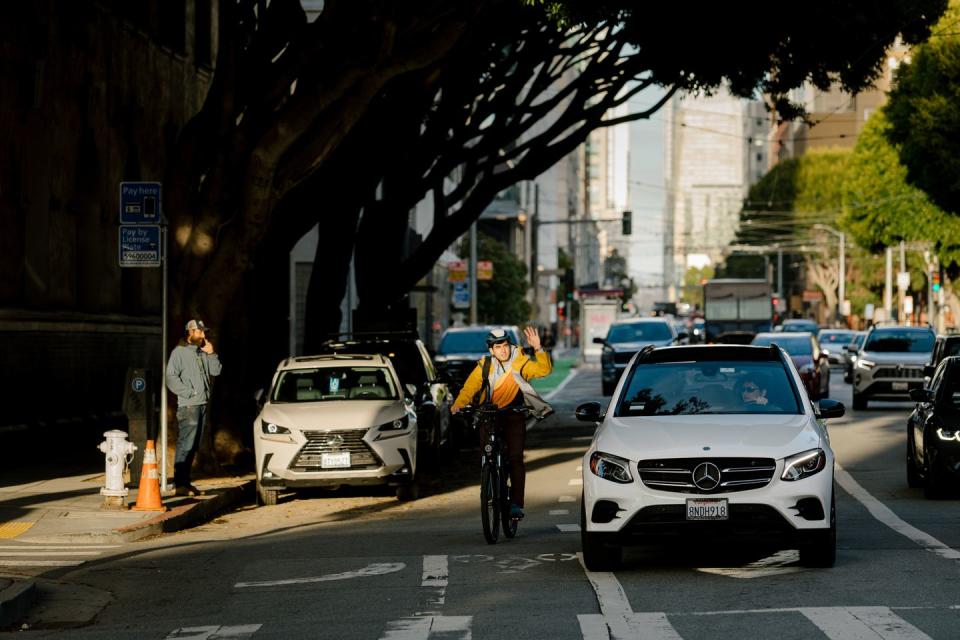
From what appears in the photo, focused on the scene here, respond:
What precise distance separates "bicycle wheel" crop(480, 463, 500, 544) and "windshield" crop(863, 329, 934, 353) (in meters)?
24.2

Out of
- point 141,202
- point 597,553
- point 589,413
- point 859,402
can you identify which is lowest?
point 859,402

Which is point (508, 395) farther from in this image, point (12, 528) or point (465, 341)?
point (465, 341)

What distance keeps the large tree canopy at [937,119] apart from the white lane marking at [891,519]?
28.5 m

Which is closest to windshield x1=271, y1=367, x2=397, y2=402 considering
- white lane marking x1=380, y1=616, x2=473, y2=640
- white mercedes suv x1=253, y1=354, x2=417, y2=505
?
white mercedes suv x1=253, y1=354, x2=417, y2=505

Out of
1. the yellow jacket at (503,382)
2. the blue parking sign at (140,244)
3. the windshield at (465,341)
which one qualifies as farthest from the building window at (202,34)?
the yellow jacket at (503,382)

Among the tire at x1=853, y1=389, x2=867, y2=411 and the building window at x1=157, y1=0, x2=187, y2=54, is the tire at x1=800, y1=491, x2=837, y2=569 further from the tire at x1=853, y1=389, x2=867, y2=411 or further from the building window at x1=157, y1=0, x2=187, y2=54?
the tire at x1=853, y1=389, x2=867, y2=411

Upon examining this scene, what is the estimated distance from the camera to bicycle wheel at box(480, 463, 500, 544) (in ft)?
45.8

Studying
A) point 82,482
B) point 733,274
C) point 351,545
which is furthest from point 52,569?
point 733,274

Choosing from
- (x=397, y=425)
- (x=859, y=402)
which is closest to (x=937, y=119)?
(x=859, y=402)

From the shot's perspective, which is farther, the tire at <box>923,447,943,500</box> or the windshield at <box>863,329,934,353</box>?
the windshield at <box>863,329,934,353</box>

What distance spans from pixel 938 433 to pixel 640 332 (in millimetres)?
27873

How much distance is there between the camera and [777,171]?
12012 centimetres

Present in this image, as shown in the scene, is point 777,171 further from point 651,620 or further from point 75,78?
point 651,620

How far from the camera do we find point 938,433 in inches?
685
